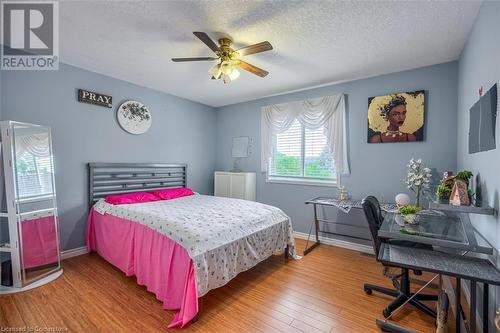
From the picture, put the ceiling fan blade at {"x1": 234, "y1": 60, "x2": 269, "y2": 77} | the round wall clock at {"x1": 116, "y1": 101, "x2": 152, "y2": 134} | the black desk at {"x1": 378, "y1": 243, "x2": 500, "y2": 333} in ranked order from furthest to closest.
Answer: the round wall clock at {"x1": 116, "y1": 101, "x2": 152, "y2": 134} → the ceiling fan blade at {"x1": 234, "y1": 60, "x2": 269, "y2": 77} → the black desk at {"x1": 378, "y1": 243, "x2": 500, "y2": 333}

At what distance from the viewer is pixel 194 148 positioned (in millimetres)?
4820

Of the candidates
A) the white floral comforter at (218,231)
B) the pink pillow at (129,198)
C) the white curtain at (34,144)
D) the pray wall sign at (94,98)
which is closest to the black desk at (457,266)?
the white floral comforter at (218,231)

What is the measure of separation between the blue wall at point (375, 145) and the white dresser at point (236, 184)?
0.21 m

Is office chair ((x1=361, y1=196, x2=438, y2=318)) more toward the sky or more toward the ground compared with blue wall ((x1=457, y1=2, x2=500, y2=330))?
more toward the ground

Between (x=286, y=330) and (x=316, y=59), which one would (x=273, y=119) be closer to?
(x=316, y=59)

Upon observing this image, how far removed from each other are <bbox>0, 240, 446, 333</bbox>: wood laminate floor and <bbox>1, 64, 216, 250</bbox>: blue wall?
2.96 feet

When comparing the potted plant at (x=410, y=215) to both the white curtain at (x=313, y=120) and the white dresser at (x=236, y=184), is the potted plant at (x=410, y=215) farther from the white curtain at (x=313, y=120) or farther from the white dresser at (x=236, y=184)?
the white dresser at (x=236, y=184)

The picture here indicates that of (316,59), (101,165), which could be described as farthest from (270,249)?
(101,165)

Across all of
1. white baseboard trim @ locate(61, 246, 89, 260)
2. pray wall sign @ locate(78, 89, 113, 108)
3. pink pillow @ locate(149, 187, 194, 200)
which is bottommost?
white baseboard trim @ locate(61, 246, 89, 260)

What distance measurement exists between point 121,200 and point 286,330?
2.59m

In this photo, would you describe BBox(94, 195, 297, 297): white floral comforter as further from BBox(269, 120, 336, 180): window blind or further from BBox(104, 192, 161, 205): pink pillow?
BBox(269, 120, 336, 180): window blind

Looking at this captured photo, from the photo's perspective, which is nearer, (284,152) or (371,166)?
(371,166)

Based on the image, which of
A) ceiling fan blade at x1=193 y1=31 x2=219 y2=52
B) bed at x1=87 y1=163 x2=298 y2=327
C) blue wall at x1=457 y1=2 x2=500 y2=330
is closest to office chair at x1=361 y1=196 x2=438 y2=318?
blue wall at x1=457 y1=2 x2=500 y2=330

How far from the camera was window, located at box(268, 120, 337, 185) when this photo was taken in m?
3.88
